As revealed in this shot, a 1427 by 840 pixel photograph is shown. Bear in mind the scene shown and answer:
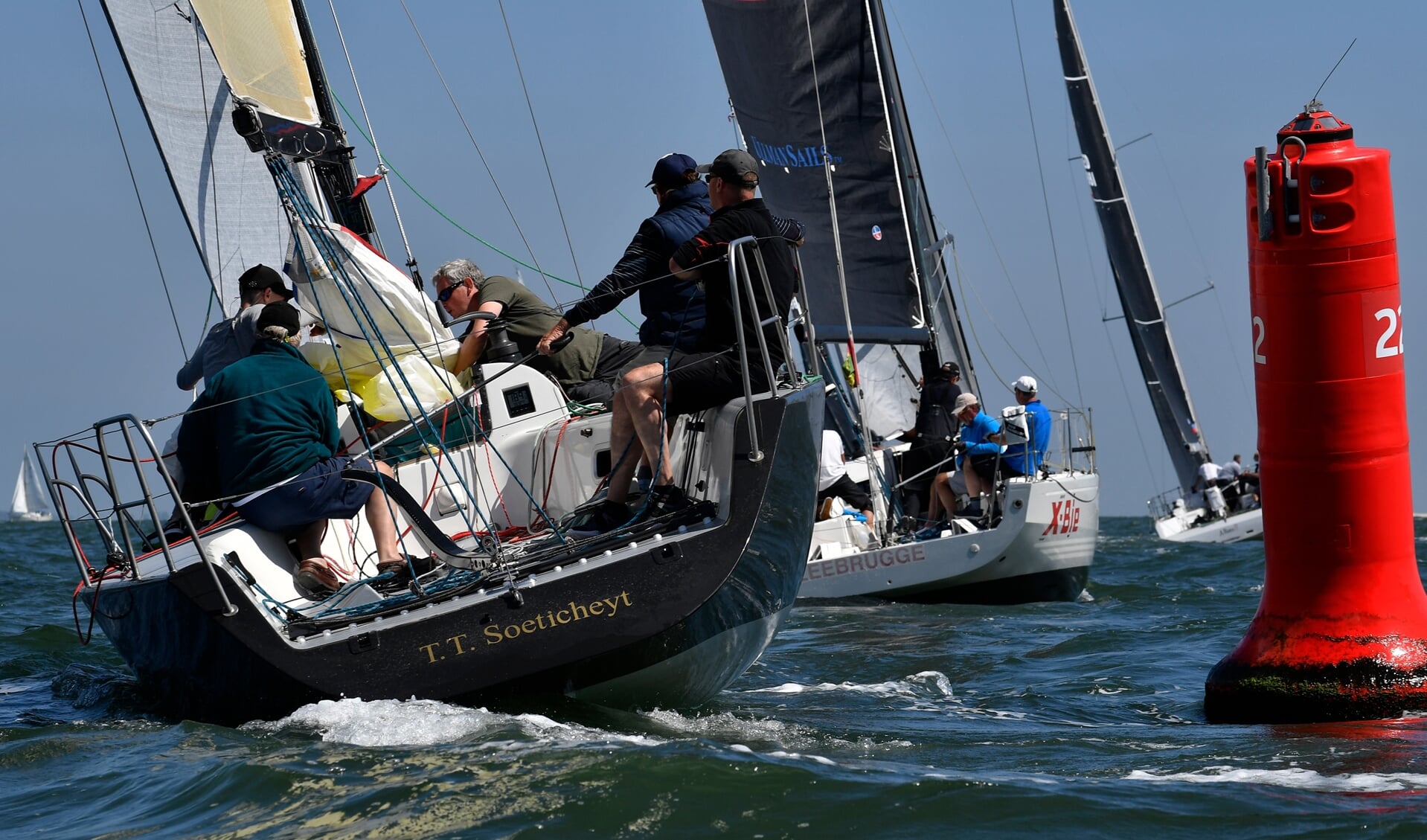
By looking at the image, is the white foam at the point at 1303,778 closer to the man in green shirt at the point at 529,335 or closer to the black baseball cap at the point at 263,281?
the man in green shirt at the point at 529,335

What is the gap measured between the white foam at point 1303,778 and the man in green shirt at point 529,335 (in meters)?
3.29

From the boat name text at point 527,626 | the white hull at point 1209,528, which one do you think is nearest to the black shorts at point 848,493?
the boat name text at point 527,626

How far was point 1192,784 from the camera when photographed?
157 inches

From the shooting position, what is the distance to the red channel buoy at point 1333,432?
198 inches

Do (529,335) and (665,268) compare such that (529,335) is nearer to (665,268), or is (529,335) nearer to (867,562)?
(665,268)

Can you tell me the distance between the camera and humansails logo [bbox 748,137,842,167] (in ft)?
49.6

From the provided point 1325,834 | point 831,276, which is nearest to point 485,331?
point 1325,834

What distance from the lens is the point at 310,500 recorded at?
18.0 feet

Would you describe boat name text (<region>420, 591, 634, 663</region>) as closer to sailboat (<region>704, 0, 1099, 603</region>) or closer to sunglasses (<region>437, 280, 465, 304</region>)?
sunglasses (<region>437, 280, 465, 304</region>)

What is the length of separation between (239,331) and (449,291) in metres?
0.98

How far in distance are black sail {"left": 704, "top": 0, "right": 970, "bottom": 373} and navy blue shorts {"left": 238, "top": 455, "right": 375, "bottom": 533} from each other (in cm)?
964

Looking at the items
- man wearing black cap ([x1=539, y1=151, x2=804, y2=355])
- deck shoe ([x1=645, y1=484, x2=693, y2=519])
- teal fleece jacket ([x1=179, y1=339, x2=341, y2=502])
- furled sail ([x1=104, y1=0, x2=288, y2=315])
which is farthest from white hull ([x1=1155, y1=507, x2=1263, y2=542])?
teal fleece jacket ([x1=179, y1=339, x2=341, y2=502])

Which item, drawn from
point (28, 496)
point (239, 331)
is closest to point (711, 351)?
point (239, 331)

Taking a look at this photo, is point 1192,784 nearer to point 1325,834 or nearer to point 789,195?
point 1325,834
